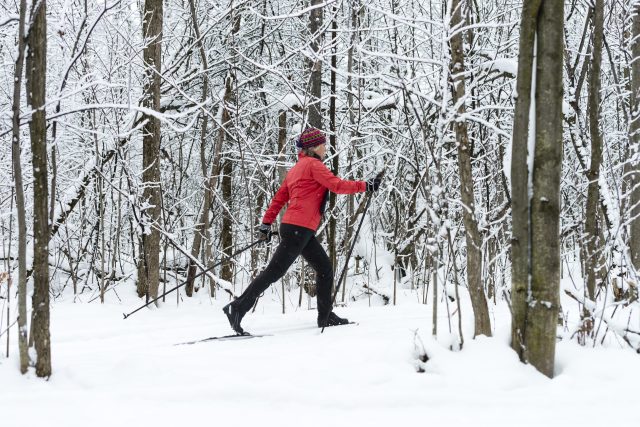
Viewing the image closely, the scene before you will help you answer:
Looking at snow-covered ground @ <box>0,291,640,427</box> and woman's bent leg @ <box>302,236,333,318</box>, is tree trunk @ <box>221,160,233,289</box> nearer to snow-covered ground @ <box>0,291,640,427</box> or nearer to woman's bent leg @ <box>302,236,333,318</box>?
woman's bent leg @ <box>302,236,333,318</box>

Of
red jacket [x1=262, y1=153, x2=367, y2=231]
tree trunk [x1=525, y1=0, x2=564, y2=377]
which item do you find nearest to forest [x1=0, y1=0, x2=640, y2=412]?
tree trunk [x1=525, y1=0, x2=564, y2=377]

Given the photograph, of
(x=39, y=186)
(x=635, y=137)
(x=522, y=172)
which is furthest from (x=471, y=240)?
(x=635, y=137)

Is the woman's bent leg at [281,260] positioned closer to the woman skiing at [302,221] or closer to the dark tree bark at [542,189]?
the woman skiing at [302,221]

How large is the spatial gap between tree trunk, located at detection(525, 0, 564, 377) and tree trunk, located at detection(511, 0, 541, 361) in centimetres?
4

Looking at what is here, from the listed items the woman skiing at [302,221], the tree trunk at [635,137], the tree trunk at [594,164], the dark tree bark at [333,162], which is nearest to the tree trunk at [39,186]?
the woman skiing at [302,221]

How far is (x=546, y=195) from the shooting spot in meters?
3.09

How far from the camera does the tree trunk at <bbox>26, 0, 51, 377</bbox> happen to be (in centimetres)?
317

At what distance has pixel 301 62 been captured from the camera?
34.3 feet

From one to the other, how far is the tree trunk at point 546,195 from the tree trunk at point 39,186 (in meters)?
2.66

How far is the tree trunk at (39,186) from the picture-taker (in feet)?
10.4

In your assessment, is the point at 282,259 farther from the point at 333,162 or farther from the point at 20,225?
the point at 333,162

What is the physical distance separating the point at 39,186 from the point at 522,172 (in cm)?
263

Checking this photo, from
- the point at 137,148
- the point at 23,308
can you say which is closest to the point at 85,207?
the point at 137,148

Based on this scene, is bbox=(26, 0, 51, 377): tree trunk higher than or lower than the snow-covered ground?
higher
